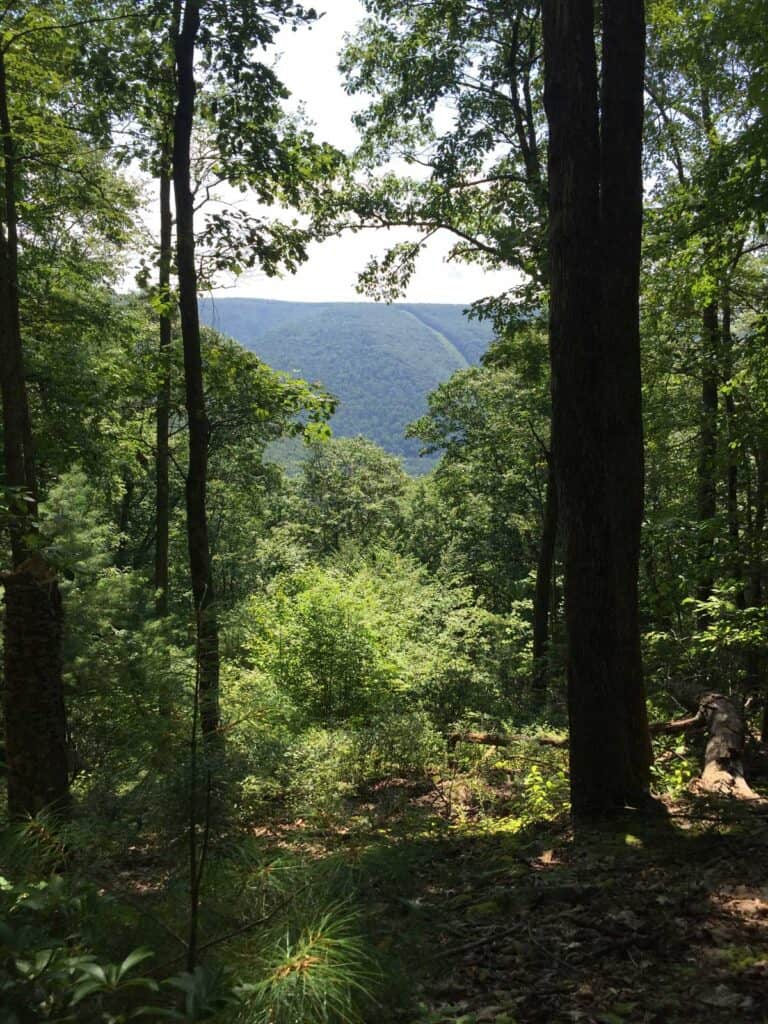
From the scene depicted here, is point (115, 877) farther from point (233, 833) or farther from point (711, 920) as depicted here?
point (711, 920)

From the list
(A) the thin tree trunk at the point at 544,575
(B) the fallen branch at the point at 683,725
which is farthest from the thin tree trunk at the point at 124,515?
(B) the fallen branch at the point at 683,725

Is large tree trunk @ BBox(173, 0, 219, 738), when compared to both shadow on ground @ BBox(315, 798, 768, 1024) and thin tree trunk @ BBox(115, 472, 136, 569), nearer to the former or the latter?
shadow on ground @ BBox(315, 798, 768, 1024)

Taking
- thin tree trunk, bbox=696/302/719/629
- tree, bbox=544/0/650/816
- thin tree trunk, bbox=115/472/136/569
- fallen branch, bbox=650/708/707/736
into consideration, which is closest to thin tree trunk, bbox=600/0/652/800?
tree, bbox=544/0/650/816

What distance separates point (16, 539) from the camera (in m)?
4.87

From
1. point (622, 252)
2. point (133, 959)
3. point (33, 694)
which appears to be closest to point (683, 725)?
point (622, 252)

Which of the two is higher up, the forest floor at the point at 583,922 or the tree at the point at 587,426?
the tree at the point at 587,426

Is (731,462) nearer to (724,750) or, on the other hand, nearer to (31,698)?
(724,750)

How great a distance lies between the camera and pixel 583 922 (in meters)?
3.09

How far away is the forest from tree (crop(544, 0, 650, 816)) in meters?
0.02

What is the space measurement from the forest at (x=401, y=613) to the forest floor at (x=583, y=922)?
0.02 m

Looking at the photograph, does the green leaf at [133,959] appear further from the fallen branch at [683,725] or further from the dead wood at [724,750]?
the fallen branch at [683,725]

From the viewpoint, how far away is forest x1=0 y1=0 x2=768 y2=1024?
7.92 ft

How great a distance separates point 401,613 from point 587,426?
7.73 meters

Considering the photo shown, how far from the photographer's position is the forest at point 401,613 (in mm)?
2414
